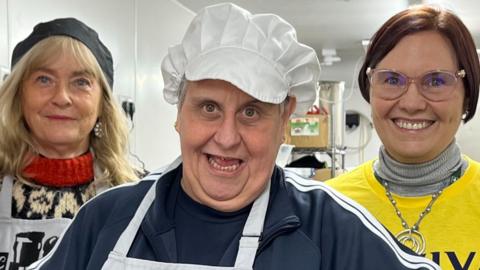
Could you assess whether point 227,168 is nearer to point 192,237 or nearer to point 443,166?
point 192,237

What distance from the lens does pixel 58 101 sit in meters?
1.36

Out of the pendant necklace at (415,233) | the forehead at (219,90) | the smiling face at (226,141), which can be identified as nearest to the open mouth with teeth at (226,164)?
the smiling face at (226,141)

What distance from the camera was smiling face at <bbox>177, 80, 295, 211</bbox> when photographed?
0.95 m

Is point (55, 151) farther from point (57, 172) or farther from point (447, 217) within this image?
point (447, 217)

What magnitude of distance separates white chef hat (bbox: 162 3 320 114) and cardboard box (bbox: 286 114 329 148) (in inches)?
129

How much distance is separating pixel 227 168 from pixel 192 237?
149mm

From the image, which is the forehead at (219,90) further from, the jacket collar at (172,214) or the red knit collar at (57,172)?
the red knit collar at (57,172)

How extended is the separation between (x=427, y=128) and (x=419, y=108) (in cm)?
5

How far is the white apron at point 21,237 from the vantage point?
1314 mm

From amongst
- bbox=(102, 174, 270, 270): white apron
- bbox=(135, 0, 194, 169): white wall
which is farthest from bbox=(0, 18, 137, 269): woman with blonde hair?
bbox=(135, 0, 194, 169): white wall

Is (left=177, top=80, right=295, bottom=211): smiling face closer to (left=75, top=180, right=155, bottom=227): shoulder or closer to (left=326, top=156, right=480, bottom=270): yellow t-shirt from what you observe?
(left=75, top=180, right=155, bottom=227): shoulder

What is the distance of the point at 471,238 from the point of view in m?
1.20

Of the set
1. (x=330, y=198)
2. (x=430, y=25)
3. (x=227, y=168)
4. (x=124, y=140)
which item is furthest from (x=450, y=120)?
(x=124, y=140)

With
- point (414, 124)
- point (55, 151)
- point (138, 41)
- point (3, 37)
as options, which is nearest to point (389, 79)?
point (414, 124)
